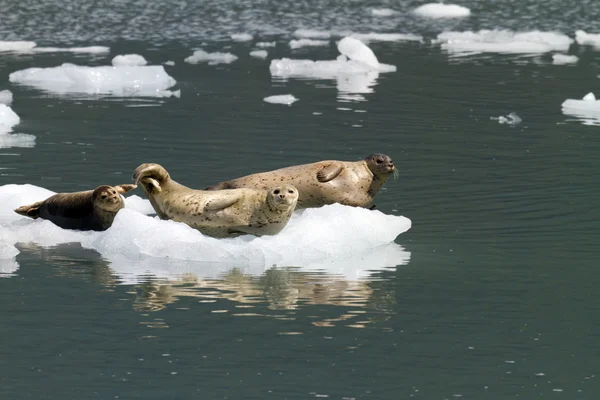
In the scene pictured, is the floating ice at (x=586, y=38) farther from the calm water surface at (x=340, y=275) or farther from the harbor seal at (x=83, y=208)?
the harbor seal at (x=83, y=208)

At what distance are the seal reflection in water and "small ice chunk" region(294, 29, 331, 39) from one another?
17.7 m

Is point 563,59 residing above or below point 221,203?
below

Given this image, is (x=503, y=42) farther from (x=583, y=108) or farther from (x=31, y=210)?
(x=31, y=210)

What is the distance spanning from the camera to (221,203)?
944 centimetres

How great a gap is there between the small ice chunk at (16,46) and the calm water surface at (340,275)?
4056 millimetres

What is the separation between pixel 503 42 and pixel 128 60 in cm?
741

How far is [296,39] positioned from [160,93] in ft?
27.2

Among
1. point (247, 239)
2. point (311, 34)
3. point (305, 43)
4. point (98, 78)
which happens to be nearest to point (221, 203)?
point (247, 239)

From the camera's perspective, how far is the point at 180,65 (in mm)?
22344

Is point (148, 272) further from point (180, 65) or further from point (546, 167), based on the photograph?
point (180, 65)

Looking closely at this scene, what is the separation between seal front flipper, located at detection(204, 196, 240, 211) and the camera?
30.9 feet

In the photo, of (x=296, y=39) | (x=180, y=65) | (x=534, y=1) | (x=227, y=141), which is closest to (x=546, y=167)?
(x=227, y=141)

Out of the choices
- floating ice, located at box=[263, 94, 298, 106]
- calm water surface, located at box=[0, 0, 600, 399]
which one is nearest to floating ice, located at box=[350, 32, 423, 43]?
calm water surface, located at box=[0, 0, 600, 399]

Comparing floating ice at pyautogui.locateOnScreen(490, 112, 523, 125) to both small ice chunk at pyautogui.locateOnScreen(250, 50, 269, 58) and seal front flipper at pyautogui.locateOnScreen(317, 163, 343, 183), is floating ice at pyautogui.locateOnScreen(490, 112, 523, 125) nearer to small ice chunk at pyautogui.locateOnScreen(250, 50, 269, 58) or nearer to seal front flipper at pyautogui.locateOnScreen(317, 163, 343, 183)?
seal front flipper at pyautogui.locateOnScreen(317, 163, 343, 183)
